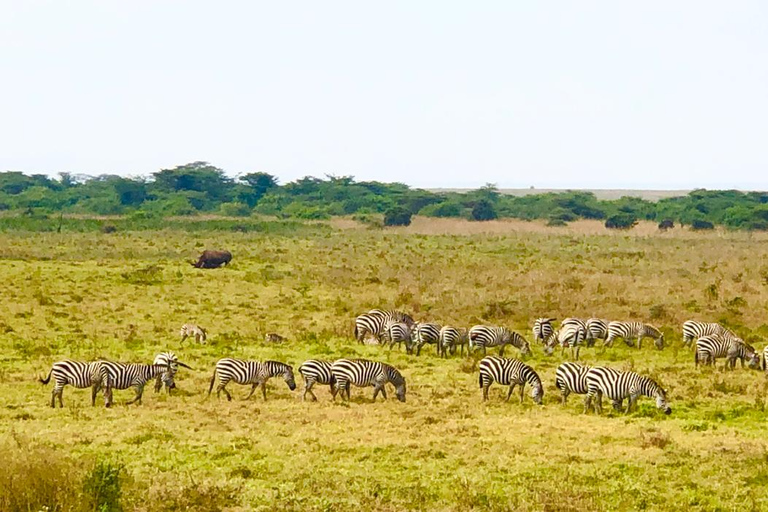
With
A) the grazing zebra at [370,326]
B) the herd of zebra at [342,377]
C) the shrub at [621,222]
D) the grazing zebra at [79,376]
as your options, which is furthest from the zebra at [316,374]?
the shrub at [621,222]

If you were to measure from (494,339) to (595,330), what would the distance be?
3134 mm

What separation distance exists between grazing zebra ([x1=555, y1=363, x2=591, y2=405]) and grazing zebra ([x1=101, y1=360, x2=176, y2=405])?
25.3 ft

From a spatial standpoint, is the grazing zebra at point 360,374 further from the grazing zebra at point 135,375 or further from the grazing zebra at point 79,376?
the grazing zebra at point 79,376

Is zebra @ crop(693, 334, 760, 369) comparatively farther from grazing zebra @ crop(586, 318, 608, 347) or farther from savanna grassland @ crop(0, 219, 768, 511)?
grazing zebra @ crop(586, 318, 608, 347)

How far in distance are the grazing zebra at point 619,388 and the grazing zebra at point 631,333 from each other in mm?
7702

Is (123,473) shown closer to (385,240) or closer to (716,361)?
(716,361)

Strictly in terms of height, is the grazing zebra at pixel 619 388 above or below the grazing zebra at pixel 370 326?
above

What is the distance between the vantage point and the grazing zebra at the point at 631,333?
25703 millimetres

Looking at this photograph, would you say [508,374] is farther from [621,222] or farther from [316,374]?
[621,222]

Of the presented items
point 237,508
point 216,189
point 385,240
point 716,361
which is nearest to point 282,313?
point 716,361

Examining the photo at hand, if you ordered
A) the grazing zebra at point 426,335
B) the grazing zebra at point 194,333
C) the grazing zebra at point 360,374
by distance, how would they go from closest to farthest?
the grazing zebra at point 360,374 < the grazing zebra at point 426,335 < the grazing zebra at point 194,333

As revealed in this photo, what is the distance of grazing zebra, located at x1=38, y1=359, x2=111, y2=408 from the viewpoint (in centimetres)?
1753

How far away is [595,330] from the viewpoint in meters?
25.7

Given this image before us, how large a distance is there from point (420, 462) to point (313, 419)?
3449mm
